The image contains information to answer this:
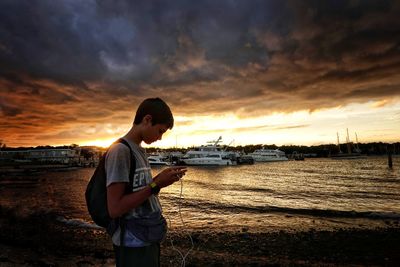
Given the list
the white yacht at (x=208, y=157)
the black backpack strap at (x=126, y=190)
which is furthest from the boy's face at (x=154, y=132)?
the white yacht at (x=208, y=157)

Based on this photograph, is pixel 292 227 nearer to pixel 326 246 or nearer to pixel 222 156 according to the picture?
pixel 326 246

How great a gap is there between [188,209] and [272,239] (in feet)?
30.7

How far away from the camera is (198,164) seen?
85.6 metres

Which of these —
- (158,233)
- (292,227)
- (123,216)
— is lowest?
(292,227)

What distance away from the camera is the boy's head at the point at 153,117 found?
2.45m

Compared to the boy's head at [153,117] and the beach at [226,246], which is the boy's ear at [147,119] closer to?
the boy's head at [153,117]

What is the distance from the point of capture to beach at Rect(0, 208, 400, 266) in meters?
8.35

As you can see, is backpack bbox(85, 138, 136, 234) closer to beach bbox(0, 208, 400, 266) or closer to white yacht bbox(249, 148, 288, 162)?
beach bbox(0, 208, 400, 266)

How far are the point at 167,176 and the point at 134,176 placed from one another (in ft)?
0.89

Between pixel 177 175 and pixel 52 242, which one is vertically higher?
pixel 177 175

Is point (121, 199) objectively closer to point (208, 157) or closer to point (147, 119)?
point (147, 119)

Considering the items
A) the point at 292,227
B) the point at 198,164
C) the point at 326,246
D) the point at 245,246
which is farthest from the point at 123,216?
the point at 198,164

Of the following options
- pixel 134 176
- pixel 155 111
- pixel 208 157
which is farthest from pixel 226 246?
pixel 208 157

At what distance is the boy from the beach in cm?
611
